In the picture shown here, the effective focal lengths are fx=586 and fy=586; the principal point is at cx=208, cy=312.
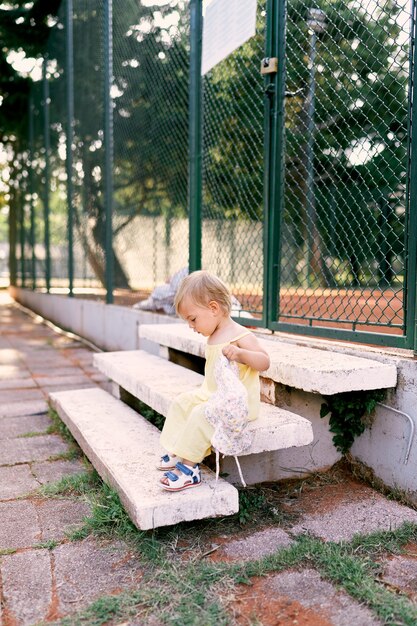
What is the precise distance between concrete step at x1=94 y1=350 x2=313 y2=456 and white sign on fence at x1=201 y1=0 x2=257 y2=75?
2.34 m

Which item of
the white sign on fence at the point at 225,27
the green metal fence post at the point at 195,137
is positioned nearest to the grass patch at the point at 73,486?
the green metal fence post at the point at 195,137

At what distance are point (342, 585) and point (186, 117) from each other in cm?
437

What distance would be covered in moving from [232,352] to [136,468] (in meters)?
0.67

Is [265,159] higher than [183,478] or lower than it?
higher

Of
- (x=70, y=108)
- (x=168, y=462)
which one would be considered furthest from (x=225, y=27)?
(x=70, y=108)

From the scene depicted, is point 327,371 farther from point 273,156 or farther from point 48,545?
point 273,156

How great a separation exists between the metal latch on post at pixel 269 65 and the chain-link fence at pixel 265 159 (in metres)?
0.01

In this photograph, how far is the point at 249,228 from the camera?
13.8 feet

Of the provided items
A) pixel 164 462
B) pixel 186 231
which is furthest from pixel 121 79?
pixel 164 462

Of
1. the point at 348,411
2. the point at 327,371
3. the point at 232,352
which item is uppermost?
the point at 232,352

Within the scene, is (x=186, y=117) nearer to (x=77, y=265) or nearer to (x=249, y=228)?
(x=249, y=228)

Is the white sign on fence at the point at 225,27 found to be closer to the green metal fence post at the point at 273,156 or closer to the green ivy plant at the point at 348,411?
the green metal fence post at the point at 273,156

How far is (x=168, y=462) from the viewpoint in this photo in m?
2.51

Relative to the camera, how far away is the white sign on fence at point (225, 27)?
4.04 meters
